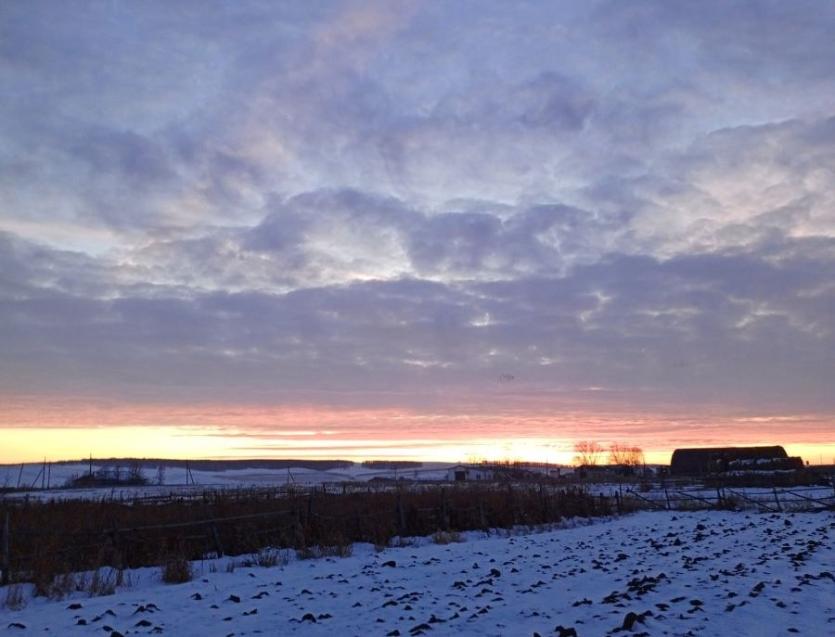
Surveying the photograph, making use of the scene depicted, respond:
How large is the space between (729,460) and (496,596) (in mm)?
87320

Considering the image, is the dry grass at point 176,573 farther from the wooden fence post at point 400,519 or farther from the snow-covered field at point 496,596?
the wooden fence post at point 400,519

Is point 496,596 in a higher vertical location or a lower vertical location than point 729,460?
lower

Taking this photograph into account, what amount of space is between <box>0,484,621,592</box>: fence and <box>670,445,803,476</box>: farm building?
53.5 metres

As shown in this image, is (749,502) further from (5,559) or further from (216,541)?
(5,559)

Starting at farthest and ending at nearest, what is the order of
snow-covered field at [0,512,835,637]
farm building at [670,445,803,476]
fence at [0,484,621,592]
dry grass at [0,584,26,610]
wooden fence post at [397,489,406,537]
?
farm building at [670,445,803,476], wooden fence post at [397,489,406,537], fence at [0,484,621,592], dry grass at [0,584,26,610], snow-covered field at [0,512,835,637]

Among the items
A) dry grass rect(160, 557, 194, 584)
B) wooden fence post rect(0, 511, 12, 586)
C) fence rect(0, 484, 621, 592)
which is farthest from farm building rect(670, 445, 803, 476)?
wooden fence post rect(0, 511, 12, 586)

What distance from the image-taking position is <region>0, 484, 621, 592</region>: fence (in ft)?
68.4

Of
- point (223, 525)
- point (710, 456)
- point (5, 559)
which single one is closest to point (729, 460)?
point (710, 456)

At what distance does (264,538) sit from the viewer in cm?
2627

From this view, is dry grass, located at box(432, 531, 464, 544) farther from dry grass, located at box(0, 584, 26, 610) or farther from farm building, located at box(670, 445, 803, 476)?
farm building, located at box(670, 445, 803, 476)

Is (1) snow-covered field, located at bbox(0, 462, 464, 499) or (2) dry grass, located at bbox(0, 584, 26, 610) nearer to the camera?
(2) dry grass, located at bbox(0, 584, 26, 610)

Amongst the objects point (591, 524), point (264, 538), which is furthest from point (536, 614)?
point (591, 524)

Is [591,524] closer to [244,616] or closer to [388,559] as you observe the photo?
[388,559]

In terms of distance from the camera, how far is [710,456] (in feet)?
324
